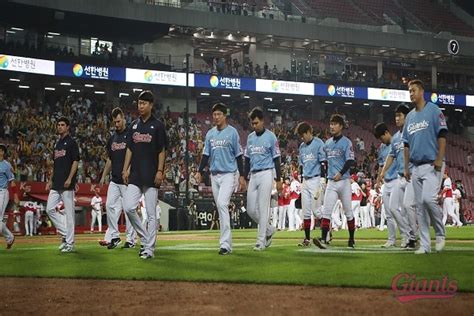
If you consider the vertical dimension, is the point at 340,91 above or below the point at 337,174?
above

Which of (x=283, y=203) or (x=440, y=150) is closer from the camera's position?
(x=440, y=150)

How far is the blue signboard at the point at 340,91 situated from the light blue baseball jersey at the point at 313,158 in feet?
121

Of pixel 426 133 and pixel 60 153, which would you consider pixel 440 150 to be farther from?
pixel 60 153

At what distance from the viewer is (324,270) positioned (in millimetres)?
8805

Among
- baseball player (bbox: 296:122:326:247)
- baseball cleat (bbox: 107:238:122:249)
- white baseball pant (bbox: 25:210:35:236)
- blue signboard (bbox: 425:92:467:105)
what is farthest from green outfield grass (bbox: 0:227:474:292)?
blue signboard (bbox: 425:92:467:105)

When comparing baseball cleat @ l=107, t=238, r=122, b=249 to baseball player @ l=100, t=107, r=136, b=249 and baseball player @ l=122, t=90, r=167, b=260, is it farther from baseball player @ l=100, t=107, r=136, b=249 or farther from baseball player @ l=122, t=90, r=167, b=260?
baseball player @ l=122, t=90, r=167, b=260

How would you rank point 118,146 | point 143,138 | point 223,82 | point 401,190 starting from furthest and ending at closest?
1. point 223,82
2. point 118,146
3. point 401,190
4. point 143,138

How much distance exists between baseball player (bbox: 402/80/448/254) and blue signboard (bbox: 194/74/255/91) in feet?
122

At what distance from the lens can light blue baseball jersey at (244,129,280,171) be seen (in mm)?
12250

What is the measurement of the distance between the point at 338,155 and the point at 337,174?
1.67ft

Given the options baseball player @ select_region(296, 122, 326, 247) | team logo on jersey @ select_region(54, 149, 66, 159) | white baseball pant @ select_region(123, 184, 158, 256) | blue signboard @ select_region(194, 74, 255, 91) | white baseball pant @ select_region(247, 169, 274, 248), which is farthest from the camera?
blue signboard @ select_region(194, 74, 255, 91)

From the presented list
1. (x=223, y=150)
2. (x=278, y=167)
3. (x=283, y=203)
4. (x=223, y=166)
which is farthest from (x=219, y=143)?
(x=283, y=203)

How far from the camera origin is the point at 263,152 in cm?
1227

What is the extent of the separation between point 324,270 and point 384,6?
5513 cm
